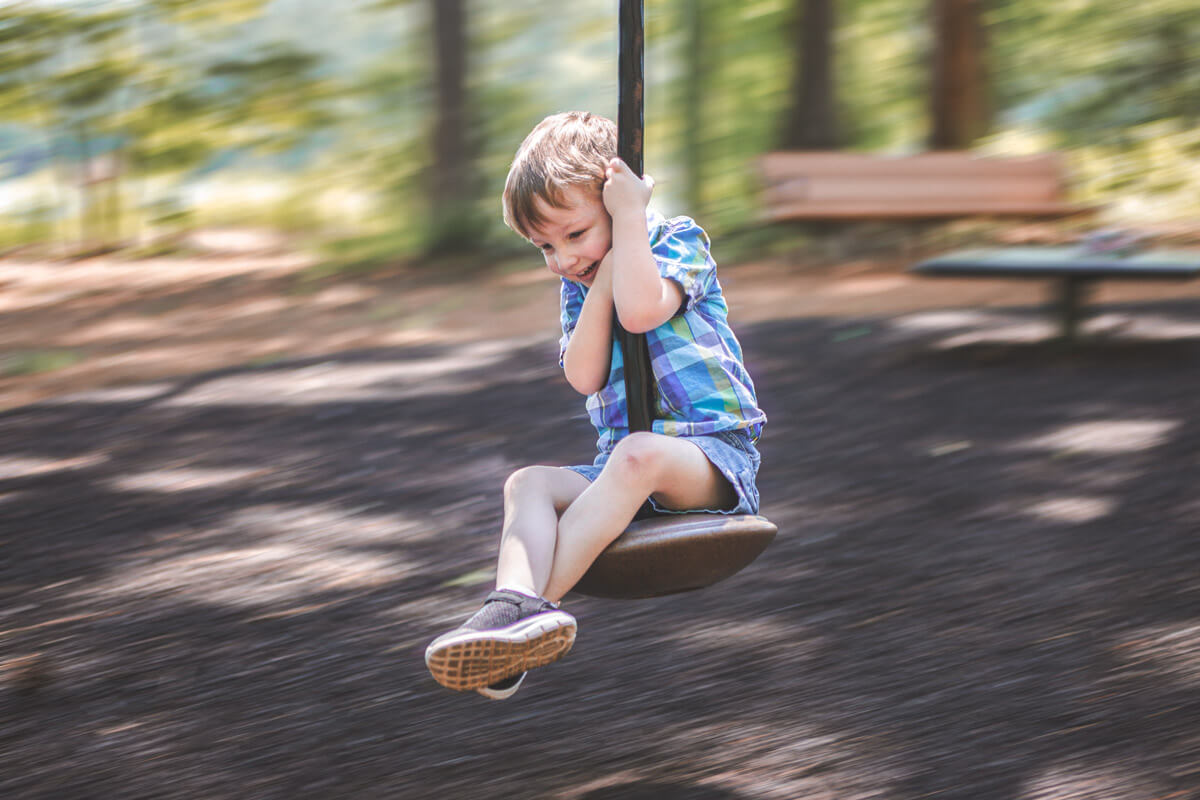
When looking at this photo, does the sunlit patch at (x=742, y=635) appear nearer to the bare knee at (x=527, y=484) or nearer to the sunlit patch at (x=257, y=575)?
the sunlit patch at (x=257, y=575)

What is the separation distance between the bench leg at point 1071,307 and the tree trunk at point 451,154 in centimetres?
635

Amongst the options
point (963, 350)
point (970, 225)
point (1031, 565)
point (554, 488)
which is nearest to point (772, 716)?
point (554, 488)

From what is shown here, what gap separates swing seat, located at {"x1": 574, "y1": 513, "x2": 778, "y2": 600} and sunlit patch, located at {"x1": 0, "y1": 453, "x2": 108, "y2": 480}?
467 centimetres

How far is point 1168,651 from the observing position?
369 cm

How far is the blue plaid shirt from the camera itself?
267cm

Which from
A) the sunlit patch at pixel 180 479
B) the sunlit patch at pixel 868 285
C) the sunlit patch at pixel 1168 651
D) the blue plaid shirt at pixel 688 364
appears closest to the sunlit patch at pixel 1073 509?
the sunlit patch at pixel 1168 651

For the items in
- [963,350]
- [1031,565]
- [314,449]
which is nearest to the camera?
[1031,565]

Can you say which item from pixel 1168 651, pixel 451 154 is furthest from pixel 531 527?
pixel 451 154

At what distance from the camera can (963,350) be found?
7.83 meters

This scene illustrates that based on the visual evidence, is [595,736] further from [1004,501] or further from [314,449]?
[314,449]

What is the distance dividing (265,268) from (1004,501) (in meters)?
9.16

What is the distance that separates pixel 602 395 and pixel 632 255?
453 millimetres

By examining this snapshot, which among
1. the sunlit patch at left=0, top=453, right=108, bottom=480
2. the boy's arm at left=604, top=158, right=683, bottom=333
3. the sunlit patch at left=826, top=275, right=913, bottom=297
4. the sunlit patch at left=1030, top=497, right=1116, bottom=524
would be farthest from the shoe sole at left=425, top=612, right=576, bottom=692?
the sunlit patch at left=826, top=275, right=913, bottom=297

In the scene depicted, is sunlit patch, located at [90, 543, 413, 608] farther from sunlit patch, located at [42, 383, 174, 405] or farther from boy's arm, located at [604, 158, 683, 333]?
sunlit patch, located at [42, 383, 174, 405]
